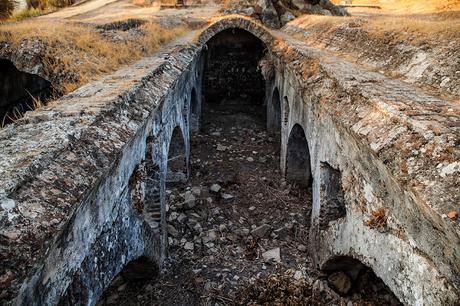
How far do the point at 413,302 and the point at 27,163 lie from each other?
3.08 meters

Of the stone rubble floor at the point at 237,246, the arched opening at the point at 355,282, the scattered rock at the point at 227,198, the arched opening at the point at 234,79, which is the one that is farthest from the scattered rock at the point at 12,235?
the arched opening at the point at 234,79

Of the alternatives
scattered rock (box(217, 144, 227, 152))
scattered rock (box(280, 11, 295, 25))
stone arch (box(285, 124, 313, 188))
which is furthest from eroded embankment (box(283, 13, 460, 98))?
scattered rock (box(280, 11, 295, 25))

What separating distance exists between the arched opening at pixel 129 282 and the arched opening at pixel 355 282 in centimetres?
267

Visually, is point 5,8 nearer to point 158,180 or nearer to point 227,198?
point 227,198

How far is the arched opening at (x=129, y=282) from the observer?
19.1ft

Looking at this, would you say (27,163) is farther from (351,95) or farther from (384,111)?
(351,95)

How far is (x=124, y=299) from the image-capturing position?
5.86m

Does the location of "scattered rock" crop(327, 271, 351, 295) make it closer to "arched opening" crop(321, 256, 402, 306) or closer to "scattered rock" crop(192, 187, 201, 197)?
"arched opening" crop(321, 256, 402, 306)

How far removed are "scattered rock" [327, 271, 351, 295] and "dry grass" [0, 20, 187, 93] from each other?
4704 mm

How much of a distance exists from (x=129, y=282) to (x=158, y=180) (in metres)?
1.69

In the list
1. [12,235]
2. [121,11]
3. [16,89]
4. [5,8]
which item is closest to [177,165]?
[16,89]

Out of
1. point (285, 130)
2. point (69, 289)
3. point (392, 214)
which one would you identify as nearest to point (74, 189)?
point (69, 289)

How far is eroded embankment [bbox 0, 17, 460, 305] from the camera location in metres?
2.41

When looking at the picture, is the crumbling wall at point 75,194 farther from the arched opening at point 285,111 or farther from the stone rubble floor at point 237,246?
the arched opening at point 285,111
